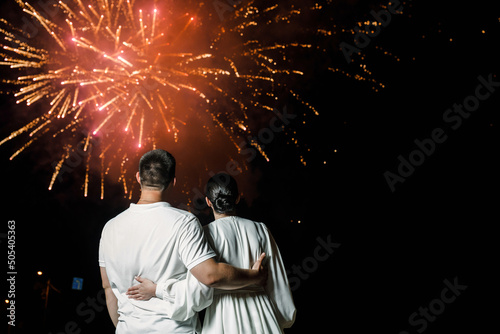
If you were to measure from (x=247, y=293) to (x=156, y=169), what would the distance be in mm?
1070

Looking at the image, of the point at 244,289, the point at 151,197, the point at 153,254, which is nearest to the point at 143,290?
the point at 153,254

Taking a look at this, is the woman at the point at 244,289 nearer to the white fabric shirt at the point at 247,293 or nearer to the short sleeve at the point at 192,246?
the white fabric shirt at the point at 247,293

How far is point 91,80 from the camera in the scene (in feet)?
30.2

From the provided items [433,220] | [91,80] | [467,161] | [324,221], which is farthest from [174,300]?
[324,221]

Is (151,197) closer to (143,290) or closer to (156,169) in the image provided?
(156,169)

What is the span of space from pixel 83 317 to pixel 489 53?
2559 centimetres

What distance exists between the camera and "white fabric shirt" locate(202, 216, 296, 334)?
2844 millimetres

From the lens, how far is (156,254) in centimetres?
265

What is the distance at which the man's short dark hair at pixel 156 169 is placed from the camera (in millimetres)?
2803

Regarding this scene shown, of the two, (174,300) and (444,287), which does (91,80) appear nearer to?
(174,300)

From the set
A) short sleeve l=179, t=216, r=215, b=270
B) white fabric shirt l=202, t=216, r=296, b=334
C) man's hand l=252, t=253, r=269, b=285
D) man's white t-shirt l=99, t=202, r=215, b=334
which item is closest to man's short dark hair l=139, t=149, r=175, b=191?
man's white t-shirt l=99, t=202, r=215, b=334

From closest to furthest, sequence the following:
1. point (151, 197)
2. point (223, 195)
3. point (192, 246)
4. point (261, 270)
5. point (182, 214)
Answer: point (192, 246), point (182, 214), point (151, 197), point (261, 270), point (223, 195)

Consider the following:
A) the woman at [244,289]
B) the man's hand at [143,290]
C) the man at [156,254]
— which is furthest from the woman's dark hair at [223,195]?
the man's hand at [143,290]

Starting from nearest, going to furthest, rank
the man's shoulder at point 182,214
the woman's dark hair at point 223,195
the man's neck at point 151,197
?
1. the man's shoulder at point 182,214
2. the man's neck at point 151,197
3. the woman's dark hair at point 223,195
